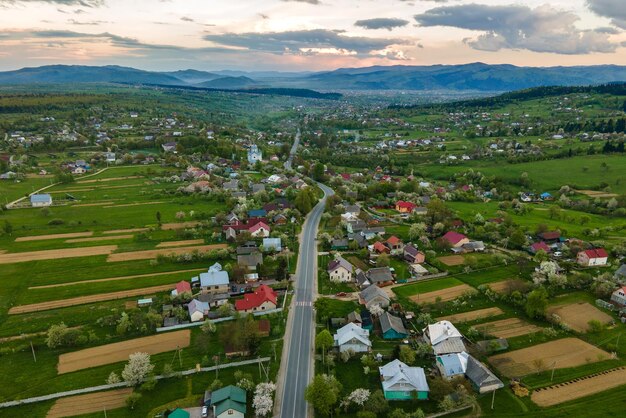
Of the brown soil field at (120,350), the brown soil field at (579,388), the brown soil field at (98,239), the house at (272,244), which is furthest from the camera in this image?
the brown soil field at (98,239)

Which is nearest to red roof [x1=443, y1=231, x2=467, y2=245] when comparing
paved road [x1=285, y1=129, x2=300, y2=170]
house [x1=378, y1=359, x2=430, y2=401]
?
house [x1=378, y1=359, x2=430, y2=401]

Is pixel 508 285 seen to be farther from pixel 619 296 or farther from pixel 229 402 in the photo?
pixel 229 402

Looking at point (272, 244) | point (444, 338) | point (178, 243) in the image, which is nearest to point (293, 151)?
point (178, 243)

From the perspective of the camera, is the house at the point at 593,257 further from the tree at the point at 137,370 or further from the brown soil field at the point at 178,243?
the brown soil field at the point at 178,243

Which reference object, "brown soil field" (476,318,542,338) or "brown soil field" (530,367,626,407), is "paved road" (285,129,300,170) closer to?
"brown soil field" (476,318,542,338)

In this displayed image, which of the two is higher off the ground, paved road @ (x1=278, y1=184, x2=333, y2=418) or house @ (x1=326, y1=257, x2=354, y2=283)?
house @ (x1=326, y1=257, x2=354, y2=283)

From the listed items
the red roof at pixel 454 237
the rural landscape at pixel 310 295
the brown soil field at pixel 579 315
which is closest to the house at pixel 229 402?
the rural landscape at pixel 310 295
